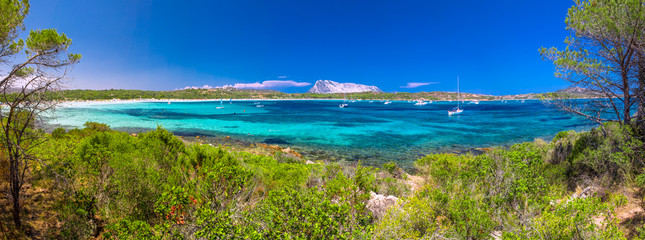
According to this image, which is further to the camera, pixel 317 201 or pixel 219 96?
pixel 219 96

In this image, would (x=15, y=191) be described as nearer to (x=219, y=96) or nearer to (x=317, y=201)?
(x=317, y=201)

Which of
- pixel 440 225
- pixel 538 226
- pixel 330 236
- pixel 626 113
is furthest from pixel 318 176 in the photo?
pixel 626 113

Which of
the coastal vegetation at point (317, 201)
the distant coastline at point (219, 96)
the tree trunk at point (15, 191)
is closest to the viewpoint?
the coastal vegetation at point (317, 201)

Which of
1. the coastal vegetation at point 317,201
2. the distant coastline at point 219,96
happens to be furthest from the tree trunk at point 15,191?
the distant coastline at point 219,96

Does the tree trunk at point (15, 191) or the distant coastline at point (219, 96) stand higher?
Answer: the distant coastline at point (219, 96)

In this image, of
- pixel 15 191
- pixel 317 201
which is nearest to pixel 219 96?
pixel 15 191

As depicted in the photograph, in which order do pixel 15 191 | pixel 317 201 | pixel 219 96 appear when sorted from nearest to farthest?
pixel 317 201 < pixel 15 191 < pixel 219 96

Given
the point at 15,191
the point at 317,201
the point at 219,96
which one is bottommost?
the point at 15,191

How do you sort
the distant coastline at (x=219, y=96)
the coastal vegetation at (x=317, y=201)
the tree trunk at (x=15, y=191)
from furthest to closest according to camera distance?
the distant coastline at (x=219, y=96) < the tree trunk at (x=15, y=191) < the coastal vegetation at (x=317, y=201)

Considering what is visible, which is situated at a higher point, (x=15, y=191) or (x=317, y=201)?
(x=317, y=201)

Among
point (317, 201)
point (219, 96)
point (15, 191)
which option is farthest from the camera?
point (219, 96)

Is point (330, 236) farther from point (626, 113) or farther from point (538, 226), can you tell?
point (626, 113)

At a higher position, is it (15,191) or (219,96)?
(219,96)

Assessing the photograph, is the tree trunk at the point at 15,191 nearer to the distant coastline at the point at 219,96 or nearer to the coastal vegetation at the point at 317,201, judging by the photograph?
the coastal vegetation at the point at 317,201
